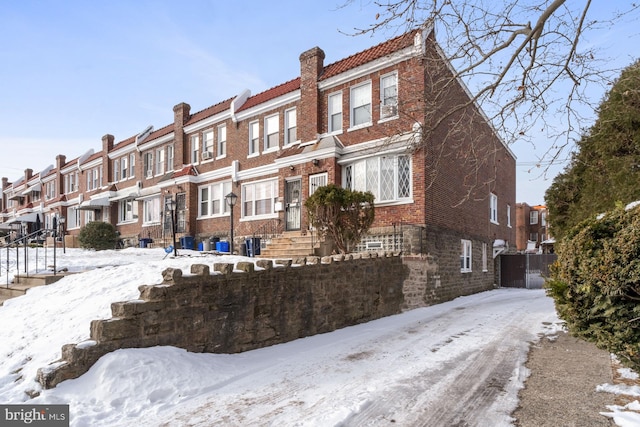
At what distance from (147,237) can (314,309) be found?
19489 mm

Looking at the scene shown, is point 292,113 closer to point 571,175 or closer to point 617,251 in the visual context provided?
point 571,175

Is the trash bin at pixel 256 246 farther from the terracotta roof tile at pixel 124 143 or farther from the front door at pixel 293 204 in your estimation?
the terracotta roof tile at pixel 124 143

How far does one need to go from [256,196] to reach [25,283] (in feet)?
33.7

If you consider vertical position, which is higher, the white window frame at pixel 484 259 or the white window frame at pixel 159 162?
the white window frame at pixel 159 162

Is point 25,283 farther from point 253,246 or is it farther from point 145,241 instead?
point 145,241

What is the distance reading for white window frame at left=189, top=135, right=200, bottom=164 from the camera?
22.6m

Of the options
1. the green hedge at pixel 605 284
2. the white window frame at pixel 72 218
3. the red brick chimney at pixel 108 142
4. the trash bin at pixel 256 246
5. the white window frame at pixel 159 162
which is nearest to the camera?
the green hedge at pixel 605 284

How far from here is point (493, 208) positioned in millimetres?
21500

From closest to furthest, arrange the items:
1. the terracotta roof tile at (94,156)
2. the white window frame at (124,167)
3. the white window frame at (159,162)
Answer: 1. the white window frame at (159,162)
2. the white window frame at (124,167)
3. the terracotta roof tile at (94,156)

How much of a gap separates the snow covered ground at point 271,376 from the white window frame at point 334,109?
31.5ft

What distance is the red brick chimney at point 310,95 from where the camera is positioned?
54.6 feet

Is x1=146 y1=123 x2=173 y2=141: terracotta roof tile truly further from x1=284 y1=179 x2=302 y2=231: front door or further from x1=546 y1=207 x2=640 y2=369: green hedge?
x1=546 y1=207 x2=640 y2=369: green hedge

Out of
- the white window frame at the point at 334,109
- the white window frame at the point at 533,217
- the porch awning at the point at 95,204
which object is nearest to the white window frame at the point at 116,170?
the porch awning at the point at 95,204

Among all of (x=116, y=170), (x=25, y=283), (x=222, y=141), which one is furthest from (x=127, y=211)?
(x=25, y=283)
